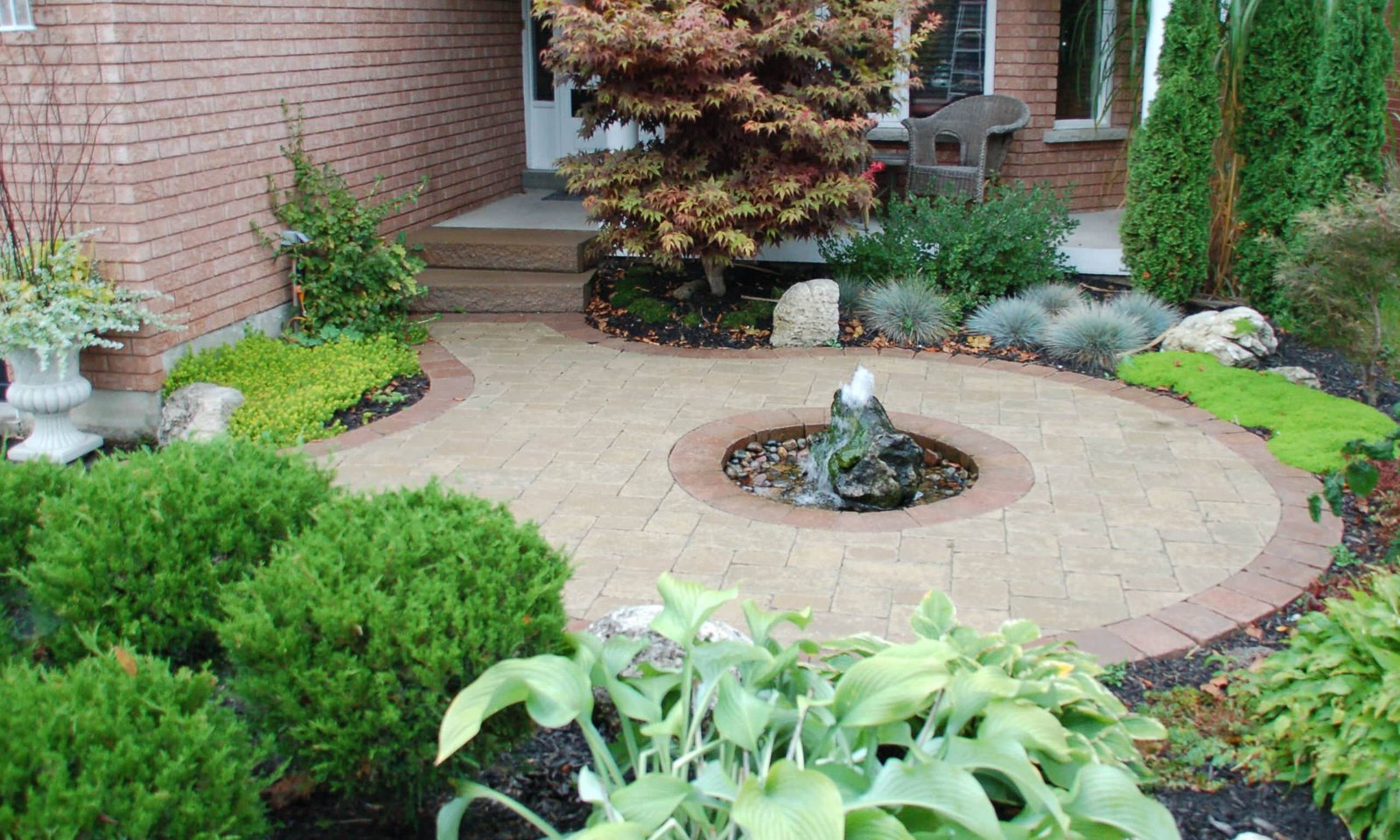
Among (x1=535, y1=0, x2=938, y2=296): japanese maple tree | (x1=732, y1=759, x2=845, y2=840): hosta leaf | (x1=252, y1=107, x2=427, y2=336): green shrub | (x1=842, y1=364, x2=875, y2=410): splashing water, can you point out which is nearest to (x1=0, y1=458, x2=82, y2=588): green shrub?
(x1=732, y1=759, x2=845, y2=840): hosta leaf

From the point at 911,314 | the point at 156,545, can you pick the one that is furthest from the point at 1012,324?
the point at 156,545

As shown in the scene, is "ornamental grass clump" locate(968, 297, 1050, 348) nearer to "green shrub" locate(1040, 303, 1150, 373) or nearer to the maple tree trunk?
"green shrub" locate(1040, 303, 1150, 373)

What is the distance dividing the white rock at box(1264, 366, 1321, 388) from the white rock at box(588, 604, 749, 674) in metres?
4.46

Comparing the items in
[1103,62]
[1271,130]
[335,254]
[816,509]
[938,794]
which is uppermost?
[1103,62]

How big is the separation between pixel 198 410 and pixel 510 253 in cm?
311

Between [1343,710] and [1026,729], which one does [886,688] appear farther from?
[1343,710]

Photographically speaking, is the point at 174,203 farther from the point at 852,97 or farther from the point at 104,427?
the point at 852,97

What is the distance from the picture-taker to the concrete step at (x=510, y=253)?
8.25m

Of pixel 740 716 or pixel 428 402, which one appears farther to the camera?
pixel 428 402

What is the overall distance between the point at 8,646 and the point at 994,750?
214 cm

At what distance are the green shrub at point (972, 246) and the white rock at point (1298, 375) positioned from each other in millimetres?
1703

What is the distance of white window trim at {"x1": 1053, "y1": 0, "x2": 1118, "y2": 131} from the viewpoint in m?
9.39

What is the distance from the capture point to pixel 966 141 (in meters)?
9.41

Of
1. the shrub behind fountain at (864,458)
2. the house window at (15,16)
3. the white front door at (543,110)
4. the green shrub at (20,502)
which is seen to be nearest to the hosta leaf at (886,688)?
the green shrub at (20,502)
